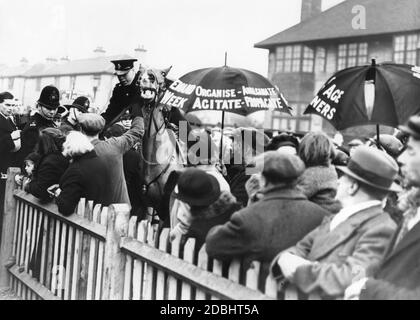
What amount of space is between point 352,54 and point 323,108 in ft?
82.3

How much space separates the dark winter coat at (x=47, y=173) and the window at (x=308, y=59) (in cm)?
2750

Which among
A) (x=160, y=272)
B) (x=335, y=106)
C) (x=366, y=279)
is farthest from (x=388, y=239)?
(x=335, y=106)

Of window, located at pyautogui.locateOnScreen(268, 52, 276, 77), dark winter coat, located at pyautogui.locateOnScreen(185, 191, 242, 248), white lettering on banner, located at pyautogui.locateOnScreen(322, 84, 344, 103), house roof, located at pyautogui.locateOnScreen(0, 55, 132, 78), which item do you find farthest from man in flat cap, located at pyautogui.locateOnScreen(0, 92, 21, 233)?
house roof, located at pyautogui.locateOnScreen(0, 55, 132, 78)

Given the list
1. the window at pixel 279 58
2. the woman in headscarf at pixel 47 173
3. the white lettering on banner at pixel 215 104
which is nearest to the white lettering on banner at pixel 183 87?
the white lettering on banner at pixel 215 104

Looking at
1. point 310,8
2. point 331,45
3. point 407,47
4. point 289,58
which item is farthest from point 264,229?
point 310,8

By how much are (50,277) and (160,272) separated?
1969 millimetres

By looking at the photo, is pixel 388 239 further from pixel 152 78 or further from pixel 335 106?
pixel 152 78

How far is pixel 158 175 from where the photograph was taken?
6.45 m

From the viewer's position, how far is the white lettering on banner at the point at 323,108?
17.4 feet

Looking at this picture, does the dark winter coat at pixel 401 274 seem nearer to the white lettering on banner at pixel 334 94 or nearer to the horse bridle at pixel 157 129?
the white lettering on banner at pixel 334 94

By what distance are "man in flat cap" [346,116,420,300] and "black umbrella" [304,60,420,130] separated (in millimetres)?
2594

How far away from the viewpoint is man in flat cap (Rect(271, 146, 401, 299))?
104 inches

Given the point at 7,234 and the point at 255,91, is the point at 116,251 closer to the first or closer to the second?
the point at 255,91
